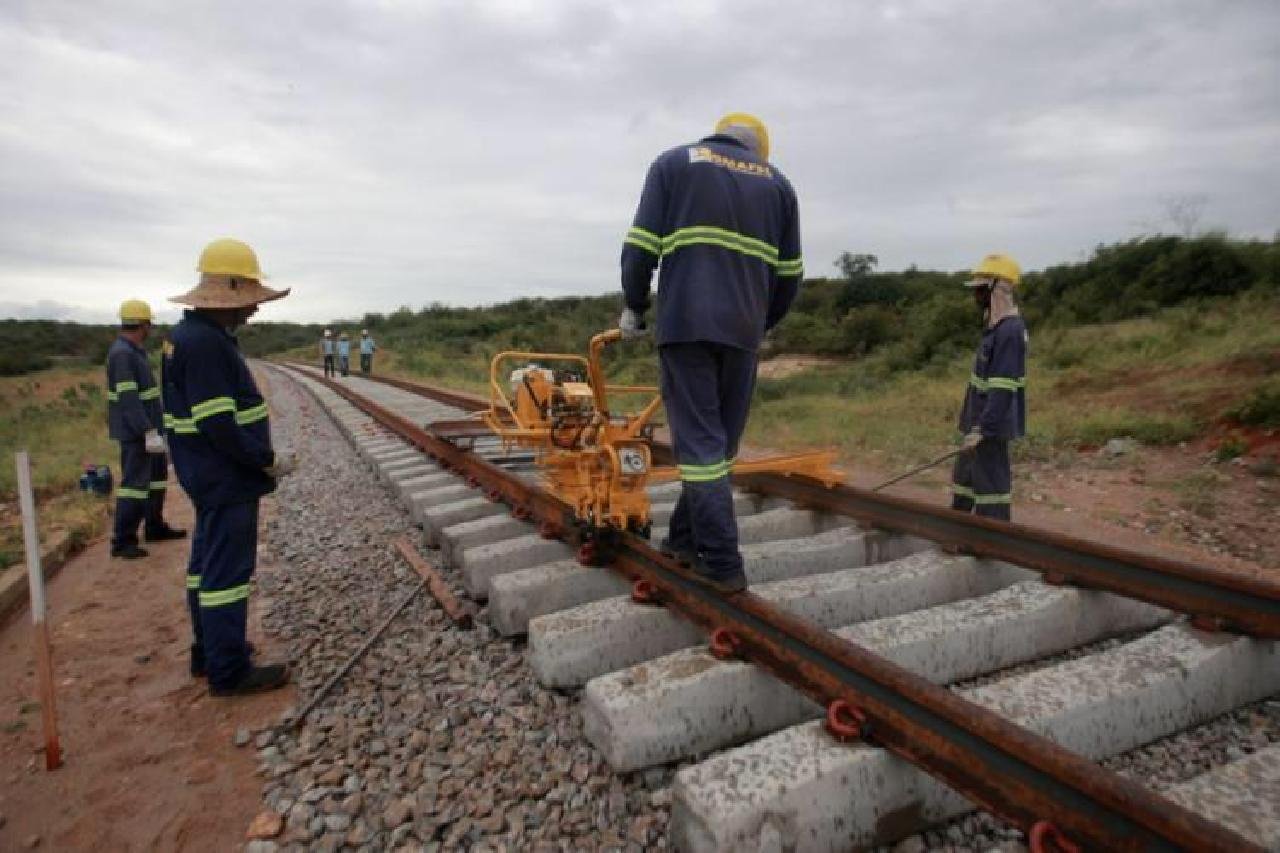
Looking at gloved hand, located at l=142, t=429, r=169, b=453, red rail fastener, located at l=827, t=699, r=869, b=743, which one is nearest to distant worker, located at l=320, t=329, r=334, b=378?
gloved hand, located at l=142, t=429, r=169, b=453

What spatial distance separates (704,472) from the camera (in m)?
2.92

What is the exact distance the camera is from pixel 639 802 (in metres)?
2.13

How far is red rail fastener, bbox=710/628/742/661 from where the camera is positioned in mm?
2512

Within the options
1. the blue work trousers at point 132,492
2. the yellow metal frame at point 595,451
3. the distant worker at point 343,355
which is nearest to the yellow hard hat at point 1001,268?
the yellow metal frame at point 595,451

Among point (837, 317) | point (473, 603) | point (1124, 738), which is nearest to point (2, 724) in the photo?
point (473, 603)

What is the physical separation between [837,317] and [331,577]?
94.5ft

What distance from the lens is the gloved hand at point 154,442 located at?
15.8 feet

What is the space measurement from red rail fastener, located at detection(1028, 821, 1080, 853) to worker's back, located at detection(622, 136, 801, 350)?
1799 millimetres

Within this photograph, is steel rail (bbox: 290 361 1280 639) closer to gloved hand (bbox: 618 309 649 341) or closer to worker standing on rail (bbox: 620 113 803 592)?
worker standing on rail (bbox: 620 113 803 592)

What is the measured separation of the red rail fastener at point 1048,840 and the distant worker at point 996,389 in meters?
3.01

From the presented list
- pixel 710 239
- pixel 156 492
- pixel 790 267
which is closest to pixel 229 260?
pixel 710 239

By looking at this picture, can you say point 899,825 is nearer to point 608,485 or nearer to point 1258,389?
point 608,485

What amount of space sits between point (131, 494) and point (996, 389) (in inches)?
228

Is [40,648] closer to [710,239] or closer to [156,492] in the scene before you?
[710,239]
